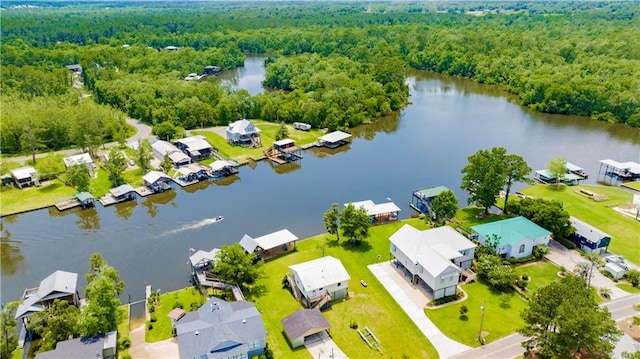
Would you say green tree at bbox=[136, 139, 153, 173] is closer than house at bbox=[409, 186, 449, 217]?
No

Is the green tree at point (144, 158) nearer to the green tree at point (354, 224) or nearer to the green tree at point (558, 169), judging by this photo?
the green tree at point (354, 224)

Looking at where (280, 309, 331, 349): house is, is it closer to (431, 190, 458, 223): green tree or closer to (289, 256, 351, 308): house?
(289, 256, 351, 308): house

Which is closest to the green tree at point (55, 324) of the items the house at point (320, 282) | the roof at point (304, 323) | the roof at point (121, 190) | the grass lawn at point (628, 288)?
the roof at point (304, 323)

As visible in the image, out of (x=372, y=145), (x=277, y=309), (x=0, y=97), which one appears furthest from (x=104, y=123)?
(x=277, y=309)

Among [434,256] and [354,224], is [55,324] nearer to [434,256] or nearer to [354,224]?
[354,224]

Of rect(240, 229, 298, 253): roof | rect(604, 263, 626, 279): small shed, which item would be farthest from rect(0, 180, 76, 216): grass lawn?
rect(604, 263, 626, 279): small shed

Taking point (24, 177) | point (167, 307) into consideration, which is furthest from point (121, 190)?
point (167, 307)
